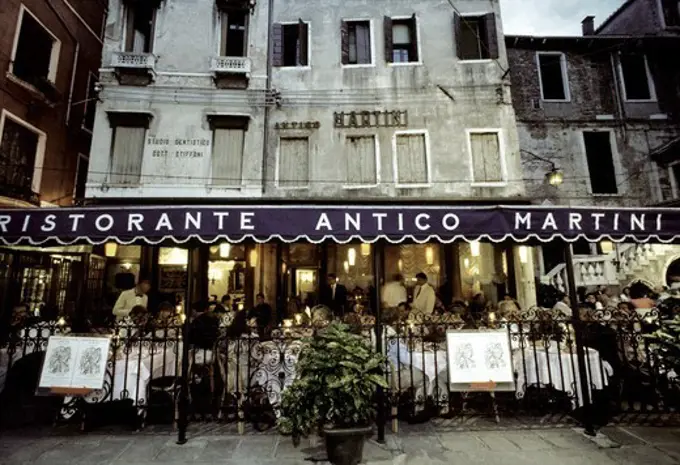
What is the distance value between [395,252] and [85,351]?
1041 cm

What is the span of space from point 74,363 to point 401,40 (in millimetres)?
14402

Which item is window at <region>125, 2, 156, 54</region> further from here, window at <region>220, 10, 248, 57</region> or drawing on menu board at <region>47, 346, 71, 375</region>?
drawing on menu board at <region>47, 346, 71, 375</region>

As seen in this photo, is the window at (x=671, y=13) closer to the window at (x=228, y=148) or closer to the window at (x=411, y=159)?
the window at (x=411, y=159)

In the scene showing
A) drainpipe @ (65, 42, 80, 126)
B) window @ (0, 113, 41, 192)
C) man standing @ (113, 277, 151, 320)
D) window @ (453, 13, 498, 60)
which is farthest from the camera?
drainpipe @ (65, 42, 80, 126)

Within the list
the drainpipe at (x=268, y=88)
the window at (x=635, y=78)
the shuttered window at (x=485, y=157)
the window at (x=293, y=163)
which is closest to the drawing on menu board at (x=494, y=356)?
the shuttered window at (x=485, y=157)

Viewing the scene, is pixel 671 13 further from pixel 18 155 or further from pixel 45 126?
pixel 18 155

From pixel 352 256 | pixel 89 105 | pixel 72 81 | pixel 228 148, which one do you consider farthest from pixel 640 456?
pixel 89 105

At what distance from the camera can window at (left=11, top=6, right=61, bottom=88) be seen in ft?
41.1

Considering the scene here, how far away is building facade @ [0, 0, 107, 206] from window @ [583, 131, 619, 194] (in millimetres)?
21255

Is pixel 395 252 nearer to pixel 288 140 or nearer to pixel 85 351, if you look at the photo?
pixel 288 140

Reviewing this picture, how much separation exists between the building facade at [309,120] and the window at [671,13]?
1148cm

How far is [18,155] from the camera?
Answer: 12469 mm

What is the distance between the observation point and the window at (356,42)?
13836 millimetres

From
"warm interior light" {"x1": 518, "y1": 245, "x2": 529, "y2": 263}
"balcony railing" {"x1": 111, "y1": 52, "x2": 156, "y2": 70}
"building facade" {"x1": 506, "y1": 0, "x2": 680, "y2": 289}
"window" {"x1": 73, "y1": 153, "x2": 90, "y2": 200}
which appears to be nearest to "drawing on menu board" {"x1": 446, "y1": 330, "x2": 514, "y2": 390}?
"warm interior light" {"x1": 518, "y1": 245, "x2": 529, "y2": 263}
